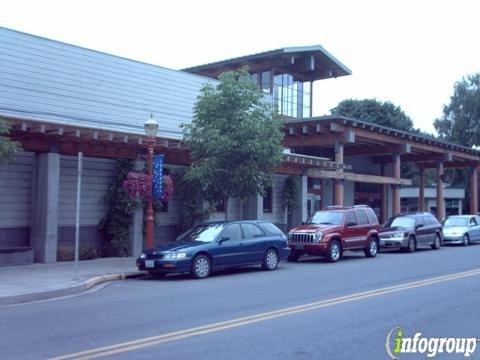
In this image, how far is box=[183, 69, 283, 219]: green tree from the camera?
19.9 meters

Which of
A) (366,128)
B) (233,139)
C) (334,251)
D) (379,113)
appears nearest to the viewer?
(233,139)

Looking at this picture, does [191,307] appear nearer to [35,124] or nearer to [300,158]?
[35,124]

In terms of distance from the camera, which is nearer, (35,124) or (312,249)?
(35,124)

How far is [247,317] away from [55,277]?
702 centimetres

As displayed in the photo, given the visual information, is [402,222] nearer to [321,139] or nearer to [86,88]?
[321,139]

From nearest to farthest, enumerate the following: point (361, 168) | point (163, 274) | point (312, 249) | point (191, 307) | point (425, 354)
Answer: point (425, 354) < point (191, 307) < point (163, 274) < point (312, 249) < point (361, 168)

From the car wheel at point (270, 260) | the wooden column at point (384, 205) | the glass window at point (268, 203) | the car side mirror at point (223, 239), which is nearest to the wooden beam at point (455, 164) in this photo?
the wooden column at point (384, 205)

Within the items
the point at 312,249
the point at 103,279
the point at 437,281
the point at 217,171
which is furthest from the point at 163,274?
the point at 437,281

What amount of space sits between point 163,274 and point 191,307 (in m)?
5.93

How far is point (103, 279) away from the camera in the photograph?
1584 centimetres

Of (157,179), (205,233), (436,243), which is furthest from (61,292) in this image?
(436,243)

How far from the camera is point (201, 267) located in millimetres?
16156

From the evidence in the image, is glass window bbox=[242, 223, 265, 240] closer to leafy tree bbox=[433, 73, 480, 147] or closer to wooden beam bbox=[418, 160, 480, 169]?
wooden beam bbox=[418, 160, 480, 169]

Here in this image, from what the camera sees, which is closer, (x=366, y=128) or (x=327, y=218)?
(x=327, y=218)
